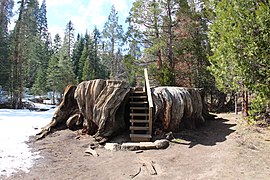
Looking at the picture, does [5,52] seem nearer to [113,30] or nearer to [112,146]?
[113,30]

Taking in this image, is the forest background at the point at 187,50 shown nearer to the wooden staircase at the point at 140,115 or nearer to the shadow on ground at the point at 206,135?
the shadow on ground at the point at 206,135

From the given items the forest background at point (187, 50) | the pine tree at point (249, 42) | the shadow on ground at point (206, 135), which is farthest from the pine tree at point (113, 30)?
the pine tree at point (249, 42)

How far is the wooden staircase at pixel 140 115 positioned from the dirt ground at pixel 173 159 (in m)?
0.75

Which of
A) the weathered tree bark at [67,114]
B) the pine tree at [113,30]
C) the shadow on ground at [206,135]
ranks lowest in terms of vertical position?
the shadow on ground at [206,135]

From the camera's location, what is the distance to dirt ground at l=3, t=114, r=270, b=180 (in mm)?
3605

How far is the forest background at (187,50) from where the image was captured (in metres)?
4.09

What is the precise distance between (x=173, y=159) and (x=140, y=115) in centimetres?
191

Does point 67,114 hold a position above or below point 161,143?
above

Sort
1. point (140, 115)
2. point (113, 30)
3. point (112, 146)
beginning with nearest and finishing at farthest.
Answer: point (112, 146) < point (140, 115) < point (113, 30)

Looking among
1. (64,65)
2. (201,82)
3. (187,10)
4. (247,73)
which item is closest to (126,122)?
(247,73)

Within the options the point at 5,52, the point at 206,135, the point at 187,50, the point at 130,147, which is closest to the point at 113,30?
the point at 5,52

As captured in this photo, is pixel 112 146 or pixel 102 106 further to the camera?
pixel 102 106

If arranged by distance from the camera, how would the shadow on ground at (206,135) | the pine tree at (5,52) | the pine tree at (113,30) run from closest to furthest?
1. the shadow on ground at (206,135)
2. the pine tree at (5,52)
3. the pine tree at (113,30)

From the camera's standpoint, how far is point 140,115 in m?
6.08
